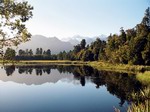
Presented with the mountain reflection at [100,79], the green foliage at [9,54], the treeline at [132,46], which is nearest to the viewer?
the green foliage at [9,54]

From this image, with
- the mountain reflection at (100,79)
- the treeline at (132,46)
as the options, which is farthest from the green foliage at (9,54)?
the treeline at (132,46)

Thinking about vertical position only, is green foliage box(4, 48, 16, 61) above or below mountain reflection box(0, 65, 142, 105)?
above

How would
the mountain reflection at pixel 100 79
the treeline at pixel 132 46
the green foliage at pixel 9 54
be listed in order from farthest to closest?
the treeline at pixel 132 46 < the mountain reflection at pixel 100 79 < the green foliage at pixel 9 54

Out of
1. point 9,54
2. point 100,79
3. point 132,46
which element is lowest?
point 100,79

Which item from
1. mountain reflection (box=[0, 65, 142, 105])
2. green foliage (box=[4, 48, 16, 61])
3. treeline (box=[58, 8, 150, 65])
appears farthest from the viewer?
treeline (box=[58, 8, 150, 65])

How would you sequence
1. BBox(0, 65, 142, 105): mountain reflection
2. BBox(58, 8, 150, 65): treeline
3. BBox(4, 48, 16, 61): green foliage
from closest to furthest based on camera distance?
BBox(4, 48, 16, 61): green foliage, BBox(0, 65, 142, 105): mountain reflection, BBox(58, 8, 150, 65): treeline

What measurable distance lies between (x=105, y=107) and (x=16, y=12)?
28350 mm

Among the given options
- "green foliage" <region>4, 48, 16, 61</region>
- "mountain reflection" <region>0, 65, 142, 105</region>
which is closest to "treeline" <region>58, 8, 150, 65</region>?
"mountain reflection" <region>0, 65, 142, 105</region>

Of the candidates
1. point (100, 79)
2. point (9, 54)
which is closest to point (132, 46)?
point (100, 79)

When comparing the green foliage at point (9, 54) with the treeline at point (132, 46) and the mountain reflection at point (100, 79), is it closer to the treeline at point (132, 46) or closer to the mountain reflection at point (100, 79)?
the mountain reflection at point (100, 79)

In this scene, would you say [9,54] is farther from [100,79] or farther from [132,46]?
[132,46]

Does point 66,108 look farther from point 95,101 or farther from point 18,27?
point 18,27

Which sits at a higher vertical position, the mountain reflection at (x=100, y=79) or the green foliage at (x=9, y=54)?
the green foliage at (x=9, y=54)

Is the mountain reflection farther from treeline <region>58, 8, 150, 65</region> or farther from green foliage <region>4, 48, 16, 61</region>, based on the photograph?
green foliage <region>4, 48, 16, 61</region>
